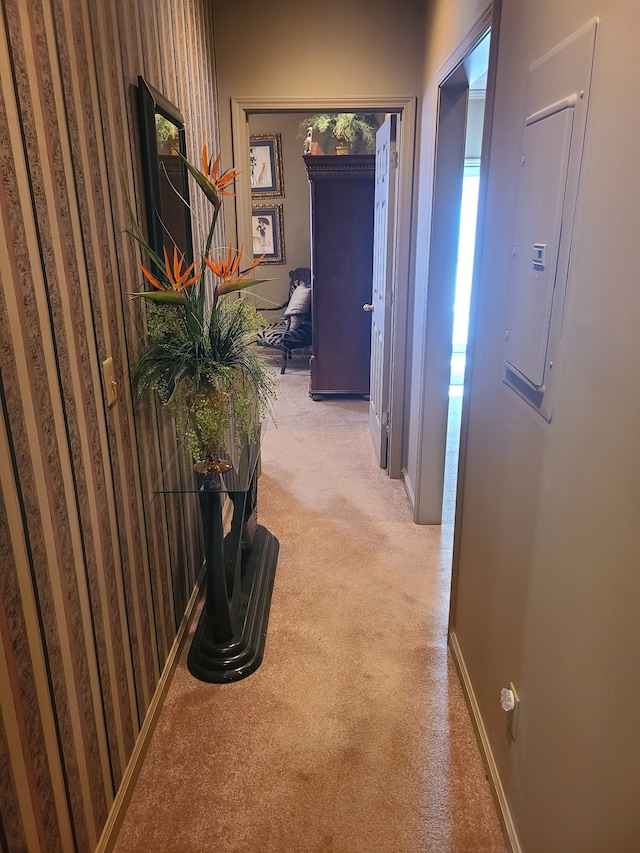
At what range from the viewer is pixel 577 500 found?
1.13 metres

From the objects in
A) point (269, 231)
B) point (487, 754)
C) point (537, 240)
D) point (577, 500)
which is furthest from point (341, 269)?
point (577, 500)

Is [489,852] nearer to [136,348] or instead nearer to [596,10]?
[136,348]

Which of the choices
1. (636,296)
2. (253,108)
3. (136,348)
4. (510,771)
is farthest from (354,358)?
(636,296)

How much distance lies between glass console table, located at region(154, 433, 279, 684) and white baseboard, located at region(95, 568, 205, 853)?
69 mm

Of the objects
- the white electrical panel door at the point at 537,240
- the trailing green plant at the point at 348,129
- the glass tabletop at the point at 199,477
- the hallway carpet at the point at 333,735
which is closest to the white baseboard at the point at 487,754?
the hallway carpet at the point at 333,735

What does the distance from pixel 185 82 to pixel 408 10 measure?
1.31m

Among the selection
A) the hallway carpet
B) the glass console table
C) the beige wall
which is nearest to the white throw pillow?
the hallway carpet

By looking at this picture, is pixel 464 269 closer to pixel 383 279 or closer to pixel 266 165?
pixel 266 165

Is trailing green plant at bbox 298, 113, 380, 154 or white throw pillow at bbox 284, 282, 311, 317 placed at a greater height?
trailing green plant at bbox 298, 113, 380, 154

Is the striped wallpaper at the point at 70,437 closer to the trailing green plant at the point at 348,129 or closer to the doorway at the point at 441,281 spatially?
the doorway at the point at 441,281

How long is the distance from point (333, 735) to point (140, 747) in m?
0.58

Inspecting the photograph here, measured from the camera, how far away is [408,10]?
292 centimetres

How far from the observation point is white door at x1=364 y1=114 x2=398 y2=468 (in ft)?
11.0

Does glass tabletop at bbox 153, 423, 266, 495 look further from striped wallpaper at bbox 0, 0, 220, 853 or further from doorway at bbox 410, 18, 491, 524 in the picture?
doorway at bbox 410, 18, 491, 524
